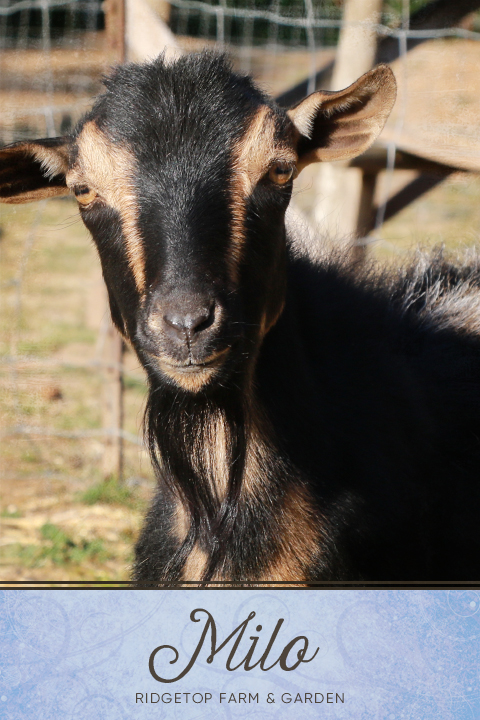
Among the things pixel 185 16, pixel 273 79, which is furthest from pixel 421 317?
pixel 185 16

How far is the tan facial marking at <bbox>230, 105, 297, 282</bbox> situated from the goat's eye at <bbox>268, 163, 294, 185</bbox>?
18 millimetres

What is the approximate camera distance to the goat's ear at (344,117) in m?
2.70

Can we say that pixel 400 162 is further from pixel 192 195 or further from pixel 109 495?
pixel 109 495

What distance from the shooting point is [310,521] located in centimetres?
281

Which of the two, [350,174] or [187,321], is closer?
[187,321]

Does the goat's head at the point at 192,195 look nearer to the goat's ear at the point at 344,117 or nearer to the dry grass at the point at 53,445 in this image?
the goat's ear at the point at 344,117

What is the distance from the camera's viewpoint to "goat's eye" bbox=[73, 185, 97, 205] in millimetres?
2615

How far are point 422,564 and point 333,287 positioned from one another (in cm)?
126

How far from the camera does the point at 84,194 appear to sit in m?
2.65

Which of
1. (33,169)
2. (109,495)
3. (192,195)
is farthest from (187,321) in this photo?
(109,495)

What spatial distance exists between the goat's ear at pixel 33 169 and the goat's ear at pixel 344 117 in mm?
907

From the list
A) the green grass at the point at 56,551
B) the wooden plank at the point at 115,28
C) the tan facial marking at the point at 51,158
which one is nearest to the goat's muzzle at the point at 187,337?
the tan facial marking at the point at 51,158

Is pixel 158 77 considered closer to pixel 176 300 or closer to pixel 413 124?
pixel 176 300

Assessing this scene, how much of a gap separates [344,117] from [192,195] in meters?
0.85
